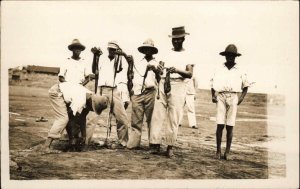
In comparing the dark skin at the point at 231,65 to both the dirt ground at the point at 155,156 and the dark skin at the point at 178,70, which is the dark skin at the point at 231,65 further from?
the dark skin at the point at 178,70

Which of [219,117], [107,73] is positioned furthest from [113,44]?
[219,117]

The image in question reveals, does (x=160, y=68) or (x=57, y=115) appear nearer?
(x=57, y=115)

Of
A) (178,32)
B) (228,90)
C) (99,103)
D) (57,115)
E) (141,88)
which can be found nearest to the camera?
(57,115)

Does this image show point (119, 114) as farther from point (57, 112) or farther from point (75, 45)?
point (75, 45)

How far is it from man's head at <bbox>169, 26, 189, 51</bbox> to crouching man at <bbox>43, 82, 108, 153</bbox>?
39.5 inches

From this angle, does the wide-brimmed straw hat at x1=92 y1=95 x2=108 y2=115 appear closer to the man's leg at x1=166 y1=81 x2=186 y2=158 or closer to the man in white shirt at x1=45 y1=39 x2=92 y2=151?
the man in white shirt at x1=45 y1=39 x2=92 y2=151

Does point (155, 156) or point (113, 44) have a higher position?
point (113, 44)

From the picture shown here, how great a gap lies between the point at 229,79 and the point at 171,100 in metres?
0.72

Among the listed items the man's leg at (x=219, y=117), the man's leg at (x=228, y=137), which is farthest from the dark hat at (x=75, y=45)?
the man's leg at (x=228, y=137)

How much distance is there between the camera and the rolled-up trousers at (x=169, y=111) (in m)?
5.47

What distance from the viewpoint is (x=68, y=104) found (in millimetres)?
5328

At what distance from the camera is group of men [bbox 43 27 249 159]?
530 cm

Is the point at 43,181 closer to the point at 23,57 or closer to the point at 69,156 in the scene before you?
the point at 69,156

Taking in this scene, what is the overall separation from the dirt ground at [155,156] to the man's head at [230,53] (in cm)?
47
